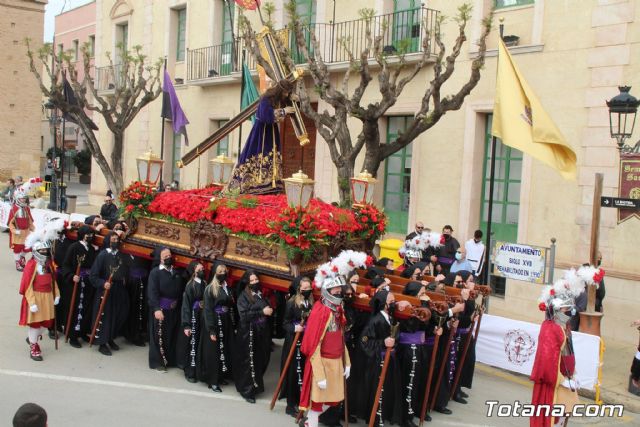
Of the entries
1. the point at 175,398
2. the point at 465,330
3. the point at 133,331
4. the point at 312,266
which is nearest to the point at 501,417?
the point at 465,330

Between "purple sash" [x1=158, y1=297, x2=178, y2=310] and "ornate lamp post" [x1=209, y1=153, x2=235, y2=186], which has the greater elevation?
"ornate lamp post" [x1=209, y1=153, x2=235, y2=186]

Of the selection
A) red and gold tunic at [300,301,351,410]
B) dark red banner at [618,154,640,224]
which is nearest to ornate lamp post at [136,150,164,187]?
red and gold tunic at [300,301,351,410]

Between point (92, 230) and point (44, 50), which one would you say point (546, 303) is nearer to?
point (92, 230)

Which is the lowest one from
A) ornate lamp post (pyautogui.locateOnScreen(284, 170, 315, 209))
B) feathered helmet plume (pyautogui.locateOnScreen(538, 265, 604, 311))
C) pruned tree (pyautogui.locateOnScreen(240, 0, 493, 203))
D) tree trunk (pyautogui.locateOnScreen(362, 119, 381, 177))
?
feathered helmet plume (pyautogui.locateOnScreen(538, 265, 604, 311))

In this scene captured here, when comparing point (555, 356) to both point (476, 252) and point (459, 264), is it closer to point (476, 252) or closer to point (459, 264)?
point (459, 264)

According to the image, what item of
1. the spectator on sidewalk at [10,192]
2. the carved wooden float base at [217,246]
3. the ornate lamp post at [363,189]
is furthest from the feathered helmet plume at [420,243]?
the spectator on sidewalk at [10,192]

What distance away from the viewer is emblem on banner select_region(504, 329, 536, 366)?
9117mm

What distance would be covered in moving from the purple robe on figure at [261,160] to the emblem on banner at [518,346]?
4.02 m

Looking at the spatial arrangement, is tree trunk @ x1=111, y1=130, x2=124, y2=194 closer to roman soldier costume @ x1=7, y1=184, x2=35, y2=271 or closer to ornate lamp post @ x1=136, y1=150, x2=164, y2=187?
roman soldier costume @ x1=7, y1=184, x2=35, y2=271

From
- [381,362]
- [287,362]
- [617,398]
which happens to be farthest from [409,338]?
[617,398]

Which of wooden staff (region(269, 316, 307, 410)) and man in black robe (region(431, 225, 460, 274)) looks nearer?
wooden staff (region(269, 316, 307, 410))

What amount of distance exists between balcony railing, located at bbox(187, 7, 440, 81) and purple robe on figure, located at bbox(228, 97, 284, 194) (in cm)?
306

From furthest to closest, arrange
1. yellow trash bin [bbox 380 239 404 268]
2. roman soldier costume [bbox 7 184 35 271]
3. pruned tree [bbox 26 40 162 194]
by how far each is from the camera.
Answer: pruned tree [bbox 26 40 162 194]
roman soldier costume [bbox 7 184 35 271]
yellow trash bin [bbox 380 239 404 268]

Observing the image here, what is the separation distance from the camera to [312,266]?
8.18 metres
